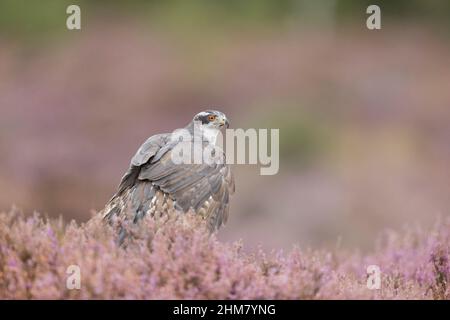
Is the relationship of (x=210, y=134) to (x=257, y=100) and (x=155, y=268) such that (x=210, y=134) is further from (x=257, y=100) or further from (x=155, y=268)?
(x=257, y=100)

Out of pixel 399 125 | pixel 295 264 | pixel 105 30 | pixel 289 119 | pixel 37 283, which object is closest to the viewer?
pixel 37 283

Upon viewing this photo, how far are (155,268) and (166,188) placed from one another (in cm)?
166

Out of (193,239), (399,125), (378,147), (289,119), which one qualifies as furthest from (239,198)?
(193,239)

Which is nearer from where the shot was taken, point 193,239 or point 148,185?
point 193,239

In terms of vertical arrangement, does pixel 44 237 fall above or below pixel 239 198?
above

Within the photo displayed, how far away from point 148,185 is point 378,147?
11741 mm

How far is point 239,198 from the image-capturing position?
15.3 meters

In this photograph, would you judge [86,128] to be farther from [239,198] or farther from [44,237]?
[44,237]

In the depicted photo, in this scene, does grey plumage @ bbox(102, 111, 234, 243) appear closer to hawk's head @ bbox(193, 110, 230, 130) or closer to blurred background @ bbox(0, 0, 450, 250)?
hawk's head @ bbox(193, 110, 230, 130)

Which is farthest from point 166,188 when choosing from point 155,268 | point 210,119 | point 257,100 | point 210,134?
point 257,100

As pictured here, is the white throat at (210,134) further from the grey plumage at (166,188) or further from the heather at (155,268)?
the heather at (155,268)

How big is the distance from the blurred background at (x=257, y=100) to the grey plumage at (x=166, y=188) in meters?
5.05

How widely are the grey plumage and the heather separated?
0.63 meters

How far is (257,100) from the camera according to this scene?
62.5 ft
